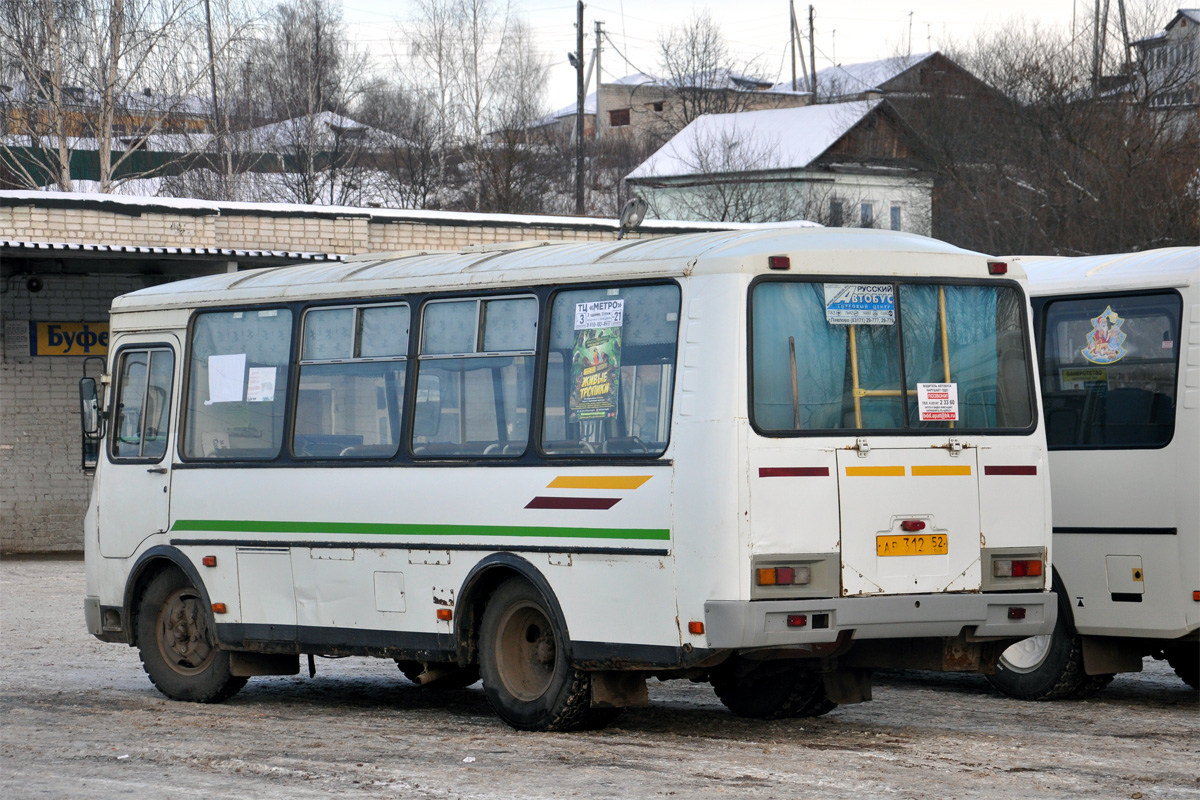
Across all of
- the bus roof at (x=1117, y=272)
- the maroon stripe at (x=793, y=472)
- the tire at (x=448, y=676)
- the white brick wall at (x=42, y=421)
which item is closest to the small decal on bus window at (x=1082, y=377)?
the bus roof at (x=1117, y=272)

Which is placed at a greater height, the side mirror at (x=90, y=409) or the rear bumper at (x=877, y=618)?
the side mirror at (x=90, y=409)

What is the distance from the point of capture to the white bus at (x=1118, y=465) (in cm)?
988

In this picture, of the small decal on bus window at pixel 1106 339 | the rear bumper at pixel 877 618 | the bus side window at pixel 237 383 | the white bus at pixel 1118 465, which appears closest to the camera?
the rear bumper at pixel 877 618

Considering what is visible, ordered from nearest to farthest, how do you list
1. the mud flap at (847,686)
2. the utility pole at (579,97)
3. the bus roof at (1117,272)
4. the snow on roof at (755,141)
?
1. the mud flap at (847,686)
2. the bus roof at (1117,272)
3. the utility pole at (579,97)
4. the snow on roof at (755,141)

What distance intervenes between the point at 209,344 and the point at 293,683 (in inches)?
103

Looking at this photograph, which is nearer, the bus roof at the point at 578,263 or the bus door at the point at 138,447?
the bus roof at the point at 578,263

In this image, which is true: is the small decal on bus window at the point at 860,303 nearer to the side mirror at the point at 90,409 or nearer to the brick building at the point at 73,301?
the side mirror at the point at 90,409

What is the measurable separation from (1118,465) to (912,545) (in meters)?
2.29

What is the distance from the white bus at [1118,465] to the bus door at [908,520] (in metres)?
1.79

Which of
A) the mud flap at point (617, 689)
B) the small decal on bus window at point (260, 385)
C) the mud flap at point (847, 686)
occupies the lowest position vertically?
the mud flap at point (847, 686)

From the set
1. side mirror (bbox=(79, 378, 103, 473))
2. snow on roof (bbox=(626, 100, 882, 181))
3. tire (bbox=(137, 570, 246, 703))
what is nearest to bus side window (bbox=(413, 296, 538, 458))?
tire (bbox=(137, 570, 246, 703))

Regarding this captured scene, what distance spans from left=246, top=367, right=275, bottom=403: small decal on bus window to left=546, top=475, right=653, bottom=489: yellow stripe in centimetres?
255

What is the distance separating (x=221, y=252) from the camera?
2266cm

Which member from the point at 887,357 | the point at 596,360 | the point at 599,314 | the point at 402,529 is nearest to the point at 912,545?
the point at 887,357
